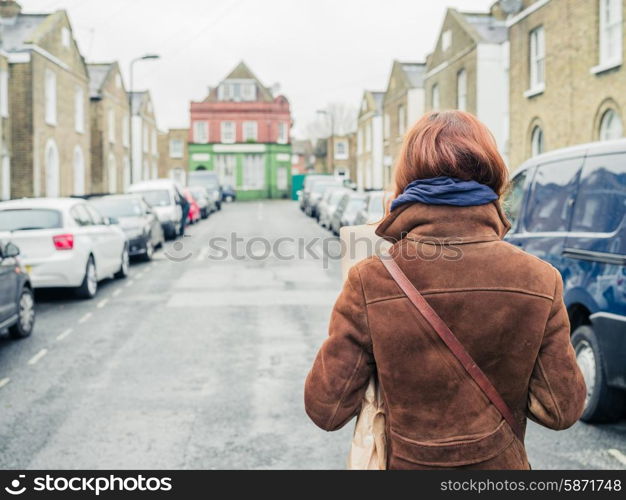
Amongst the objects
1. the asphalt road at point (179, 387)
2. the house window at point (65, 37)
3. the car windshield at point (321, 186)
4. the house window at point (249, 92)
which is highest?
the house window at point (249, 92)

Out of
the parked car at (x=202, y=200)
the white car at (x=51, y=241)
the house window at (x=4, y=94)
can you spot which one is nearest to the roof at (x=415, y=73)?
the parked car at (x=202, y=200)

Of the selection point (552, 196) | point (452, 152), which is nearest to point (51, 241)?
point (552, 196)

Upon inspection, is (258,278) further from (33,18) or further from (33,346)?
(33,18)

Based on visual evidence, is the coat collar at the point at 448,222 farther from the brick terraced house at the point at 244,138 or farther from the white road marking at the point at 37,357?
the brick terraced house at the point at 244,138

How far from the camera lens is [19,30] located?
33.5 meters

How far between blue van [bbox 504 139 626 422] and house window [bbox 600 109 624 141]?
13.3 m

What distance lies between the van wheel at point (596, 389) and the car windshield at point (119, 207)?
13689 mm

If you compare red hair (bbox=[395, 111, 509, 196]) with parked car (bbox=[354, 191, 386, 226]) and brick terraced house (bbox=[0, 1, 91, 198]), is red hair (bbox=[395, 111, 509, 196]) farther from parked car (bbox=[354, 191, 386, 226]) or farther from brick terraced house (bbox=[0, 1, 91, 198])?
brick terraced house (bbox=[0, 1, 91, 198])

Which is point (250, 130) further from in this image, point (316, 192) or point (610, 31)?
point (610, 31)

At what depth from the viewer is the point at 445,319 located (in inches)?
89.0

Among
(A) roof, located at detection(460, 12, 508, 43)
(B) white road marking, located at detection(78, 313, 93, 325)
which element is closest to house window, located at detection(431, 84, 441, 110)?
(A) roof, located at detection(460, 12, 508, 43)

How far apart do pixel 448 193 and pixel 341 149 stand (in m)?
90.1

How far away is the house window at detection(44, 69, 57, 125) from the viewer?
33.3 metres

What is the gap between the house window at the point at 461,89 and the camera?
31.7 metres
